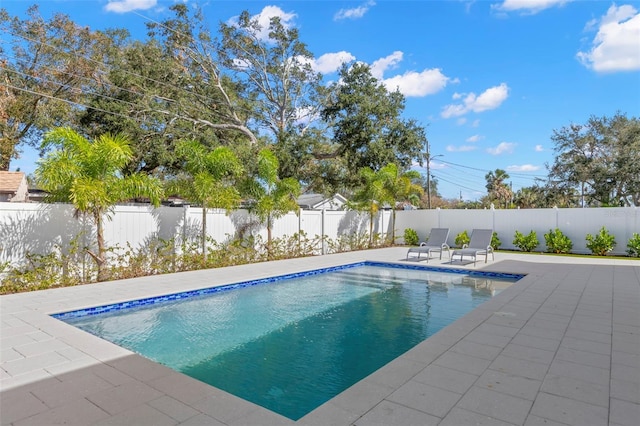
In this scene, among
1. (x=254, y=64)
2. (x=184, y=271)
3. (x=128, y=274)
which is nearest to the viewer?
(x=128, y=274)

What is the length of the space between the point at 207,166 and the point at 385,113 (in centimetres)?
1050

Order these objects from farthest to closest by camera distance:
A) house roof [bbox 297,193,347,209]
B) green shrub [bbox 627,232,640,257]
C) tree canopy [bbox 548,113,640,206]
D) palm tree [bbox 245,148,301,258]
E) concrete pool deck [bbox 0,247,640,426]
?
1. house roof [bbox 297,193,347,209]
2. tree canopy [bbox 548,113,640,206]
3. green shrub [bbox 627,232,640,257]
4. palm tree [bbox 245,148,301,258]
5. concrete pool deck [bbox 0,247,640,426]

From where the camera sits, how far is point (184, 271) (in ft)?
31.7

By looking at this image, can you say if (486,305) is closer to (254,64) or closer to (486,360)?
(486,360)

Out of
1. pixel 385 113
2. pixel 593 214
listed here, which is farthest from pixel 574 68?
Result: pixel 385 113

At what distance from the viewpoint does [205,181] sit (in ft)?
31.8

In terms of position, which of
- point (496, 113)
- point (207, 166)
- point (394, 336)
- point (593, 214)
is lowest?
point (394, 336)

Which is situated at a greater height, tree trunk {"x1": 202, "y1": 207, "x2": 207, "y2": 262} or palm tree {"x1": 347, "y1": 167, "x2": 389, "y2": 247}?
palm tree {"x1": 347, "y1": 167, "x2": 389, "y2": 247}

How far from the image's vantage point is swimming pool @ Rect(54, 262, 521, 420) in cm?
402

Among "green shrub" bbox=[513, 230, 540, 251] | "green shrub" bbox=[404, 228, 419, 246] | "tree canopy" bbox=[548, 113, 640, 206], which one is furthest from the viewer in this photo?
"tree canopy" bbox=[548, 113, 640, 206]

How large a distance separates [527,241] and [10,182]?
20342mm

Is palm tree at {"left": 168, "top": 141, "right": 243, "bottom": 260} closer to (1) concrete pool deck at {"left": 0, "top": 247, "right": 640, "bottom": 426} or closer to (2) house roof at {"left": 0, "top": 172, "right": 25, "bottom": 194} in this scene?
(1) concrete pool deck at {"left": 0, "top": 247, "right": 640, "bottom": 426}

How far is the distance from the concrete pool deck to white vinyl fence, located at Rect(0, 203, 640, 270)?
7.71 ft

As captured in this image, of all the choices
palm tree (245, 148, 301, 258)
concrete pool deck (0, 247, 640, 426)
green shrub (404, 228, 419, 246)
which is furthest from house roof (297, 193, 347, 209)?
concrete pool deck (0, 247, 640, 426)
